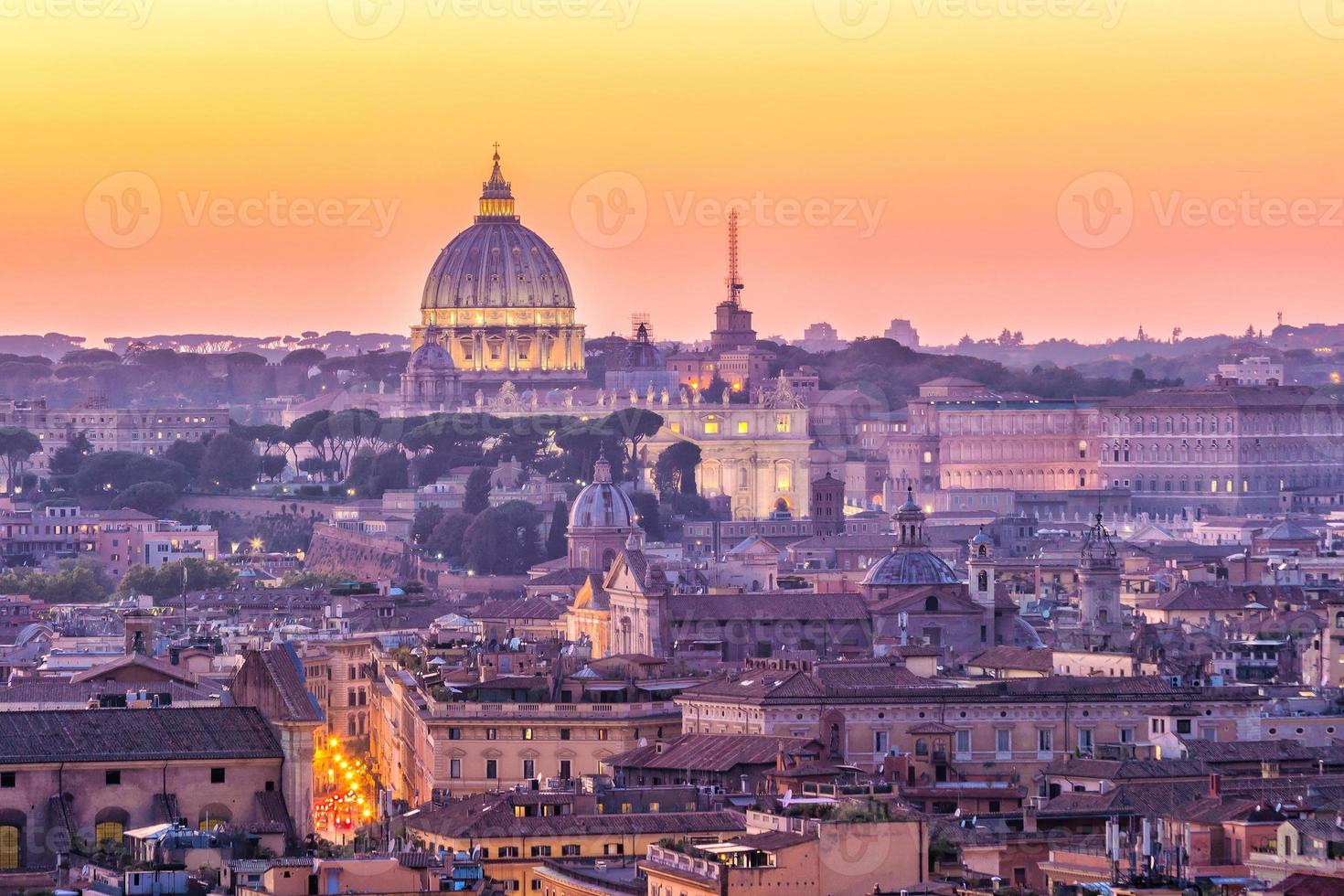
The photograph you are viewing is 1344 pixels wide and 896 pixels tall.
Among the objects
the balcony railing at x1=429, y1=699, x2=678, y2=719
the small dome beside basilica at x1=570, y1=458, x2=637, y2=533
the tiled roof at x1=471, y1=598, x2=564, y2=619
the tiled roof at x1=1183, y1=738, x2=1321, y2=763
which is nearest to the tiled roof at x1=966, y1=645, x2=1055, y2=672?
the balcony railing at x1=429, y1=699, x2=678, y2=719

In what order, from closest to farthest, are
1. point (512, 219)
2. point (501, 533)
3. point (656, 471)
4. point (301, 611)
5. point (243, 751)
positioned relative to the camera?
1. point (243, 751)
2. point (301, 611)
3. point (501, 533)
4. point (656, 471)
5. point (512, 219)

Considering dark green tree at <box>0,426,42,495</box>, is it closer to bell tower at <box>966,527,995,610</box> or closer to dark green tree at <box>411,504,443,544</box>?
dark green tree at <box>411,504,443,544</box>

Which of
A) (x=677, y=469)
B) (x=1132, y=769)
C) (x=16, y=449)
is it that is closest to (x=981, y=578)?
(x=1132, y=769)

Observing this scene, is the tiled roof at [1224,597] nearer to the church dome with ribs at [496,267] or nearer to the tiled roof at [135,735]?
the tiled roof at [135,735]

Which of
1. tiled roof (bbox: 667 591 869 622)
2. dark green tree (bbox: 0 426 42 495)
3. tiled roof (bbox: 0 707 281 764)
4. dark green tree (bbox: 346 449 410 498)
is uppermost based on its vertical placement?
dark green tree (bbox: 0 426 42 495)

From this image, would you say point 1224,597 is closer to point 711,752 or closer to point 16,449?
point 711,752

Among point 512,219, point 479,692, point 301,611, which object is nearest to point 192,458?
point 512,219

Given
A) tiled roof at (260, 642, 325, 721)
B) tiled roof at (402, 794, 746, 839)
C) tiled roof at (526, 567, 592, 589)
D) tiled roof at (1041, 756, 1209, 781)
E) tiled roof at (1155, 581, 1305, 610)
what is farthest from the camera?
tiled roof at (526, 567, 592, 589)

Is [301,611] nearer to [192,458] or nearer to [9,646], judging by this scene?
[9,646]
